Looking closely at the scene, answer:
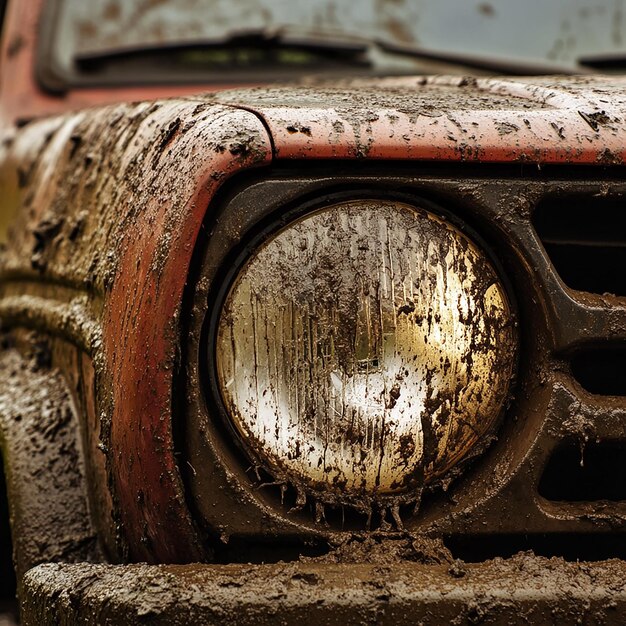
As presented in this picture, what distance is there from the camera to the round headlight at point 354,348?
144 cm

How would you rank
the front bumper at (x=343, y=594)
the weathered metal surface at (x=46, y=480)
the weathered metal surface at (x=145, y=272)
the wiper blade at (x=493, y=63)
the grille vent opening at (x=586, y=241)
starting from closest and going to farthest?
the front bumper at (x=343, y=594) → the weathered metal surface at (x=145, y=272) → the grille vent opening at (x=586, y=241) → the weathered metal surface at (x=46, y=480) → the wiper blade at (x=493, y=63)

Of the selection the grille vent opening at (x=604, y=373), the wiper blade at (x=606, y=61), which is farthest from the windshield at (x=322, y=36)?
the grille vent opening at (x=604, y=373)

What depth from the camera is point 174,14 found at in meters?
2.86

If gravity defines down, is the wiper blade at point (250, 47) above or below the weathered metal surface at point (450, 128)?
above


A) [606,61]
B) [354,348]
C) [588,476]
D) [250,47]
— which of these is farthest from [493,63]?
[354,348]

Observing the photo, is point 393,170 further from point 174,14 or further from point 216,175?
point 174,14

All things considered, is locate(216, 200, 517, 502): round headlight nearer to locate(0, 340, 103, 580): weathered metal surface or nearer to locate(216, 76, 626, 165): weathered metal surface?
locate(216, 76, 626, 165): weathered metal surface

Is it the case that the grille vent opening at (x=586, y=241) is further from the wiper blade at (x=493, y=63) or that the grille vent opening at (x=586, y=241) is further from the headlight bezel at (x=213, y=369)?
the wiper blade at (x=493, y=63)

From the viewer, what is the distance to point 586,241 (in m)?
1.59

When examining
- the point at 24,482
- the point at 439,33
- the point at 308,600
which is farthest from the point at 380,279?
the point at 439,33

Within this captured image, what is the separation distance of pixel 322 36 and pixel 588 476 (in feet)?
5.10

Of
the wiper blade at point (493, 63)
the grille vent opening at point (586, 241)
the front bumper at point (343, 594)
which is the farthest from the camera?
the wiper blade at point (493, 63)

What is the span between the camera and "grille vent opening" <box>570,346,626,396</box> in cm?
162

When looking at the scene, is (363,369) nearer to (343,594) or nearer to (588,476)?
(343,594)
